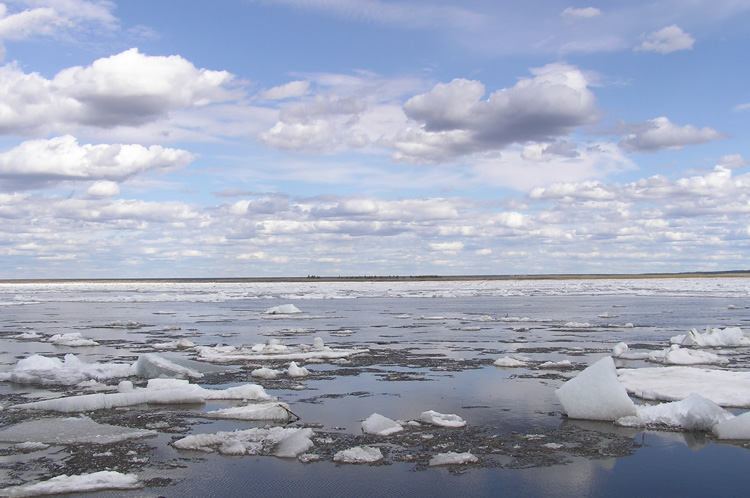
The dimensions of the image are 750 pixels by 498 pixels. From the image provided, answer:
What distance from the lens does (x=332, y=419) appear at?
862cm

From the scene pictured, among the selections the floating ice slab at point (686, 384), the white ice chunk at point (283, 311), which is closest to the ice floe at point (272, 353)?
the floating ice slab at point (686, 384)

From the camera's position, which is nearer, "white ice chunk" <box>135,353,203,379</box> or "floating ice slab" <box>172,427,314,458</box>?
"floating ice slab" <box>172,427,314,458</box>

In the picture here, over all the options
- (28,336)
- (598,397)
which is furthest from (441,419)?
(28,336)

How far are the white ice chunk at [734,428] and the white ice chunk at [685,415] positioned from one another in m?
0.21

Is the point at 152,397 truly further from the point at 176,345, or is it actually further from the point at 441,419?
the point at 176,345

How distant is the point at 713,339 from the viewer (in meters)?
16.4

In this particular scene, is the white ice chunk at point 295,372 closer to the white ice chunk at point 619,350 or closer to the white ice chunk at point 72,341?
the white ice chunk at point 619,350

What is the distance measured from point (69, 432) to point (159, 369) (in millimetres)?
3988

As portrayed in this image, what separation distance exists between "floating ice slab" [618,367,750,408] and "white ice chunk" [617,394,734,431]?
0.98 metres

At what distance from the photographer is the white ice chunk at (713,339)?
52.4 feet

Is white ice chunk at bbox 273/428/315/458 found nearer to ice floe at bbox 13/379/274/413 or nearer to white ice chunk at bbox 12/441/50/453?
ice floe at bbox 13/379/274/413

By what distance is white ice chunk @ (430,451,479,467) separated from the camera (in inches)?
263

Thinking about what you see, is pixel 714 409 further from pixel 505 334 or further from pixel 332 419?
pixel 505 334

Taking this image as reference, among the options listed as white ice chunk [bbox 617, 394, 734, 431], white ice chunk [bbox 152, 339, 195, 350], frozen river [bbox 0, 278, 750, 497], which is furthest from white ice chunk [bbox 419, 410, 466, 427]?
white ice chunk [bbox 152, 339, 195, 350]
